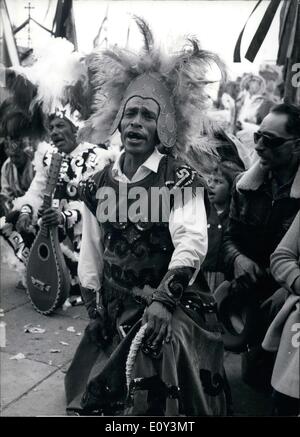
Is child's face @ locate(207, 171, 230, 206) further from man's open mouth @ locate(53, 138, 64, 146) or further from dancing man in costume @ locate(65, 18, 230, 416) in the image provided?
man's open mouth @ locate(53, 138, 64, 146)

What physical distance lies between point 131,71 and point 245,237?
3.60ft

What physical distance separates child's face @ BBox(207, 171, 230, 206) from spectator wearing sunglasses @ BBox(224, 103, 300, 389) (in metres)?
0.43

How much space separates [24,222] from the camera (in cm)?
439

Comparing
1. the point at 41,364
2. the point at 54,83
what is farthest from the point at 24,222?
the point at 41,364

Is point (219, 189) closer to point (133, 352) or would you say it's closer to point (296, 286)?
point (296, 286)

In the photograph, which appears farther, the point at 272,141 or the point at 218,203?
the point at 218,203

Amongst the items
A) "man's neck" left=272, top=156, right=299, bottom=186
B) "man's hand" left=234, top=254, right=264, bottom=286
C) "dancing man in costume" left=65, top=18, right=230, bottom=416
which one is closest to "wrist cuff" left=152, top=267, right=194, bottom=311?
"dancing man in costume" left=65, top=18, right=230, bottom=416

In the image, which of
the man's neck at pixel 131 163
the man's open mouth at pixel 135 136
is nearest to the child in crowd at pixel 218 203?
the man's neck at pixel 131 163

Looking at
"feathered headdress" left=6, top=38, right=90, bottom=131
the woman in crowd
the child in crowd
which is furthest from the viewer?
"feathered headdress" left=6, top=38, right=90, bottom=131

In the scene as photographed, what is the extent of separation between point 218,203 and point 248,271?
852 mm

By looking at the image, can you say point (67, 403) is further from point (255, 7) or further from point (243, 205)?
point (255, 7)

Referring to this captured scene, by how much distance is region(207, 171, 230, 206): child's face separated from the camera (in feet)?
11.5

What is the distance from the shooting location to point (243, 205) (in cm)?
299
